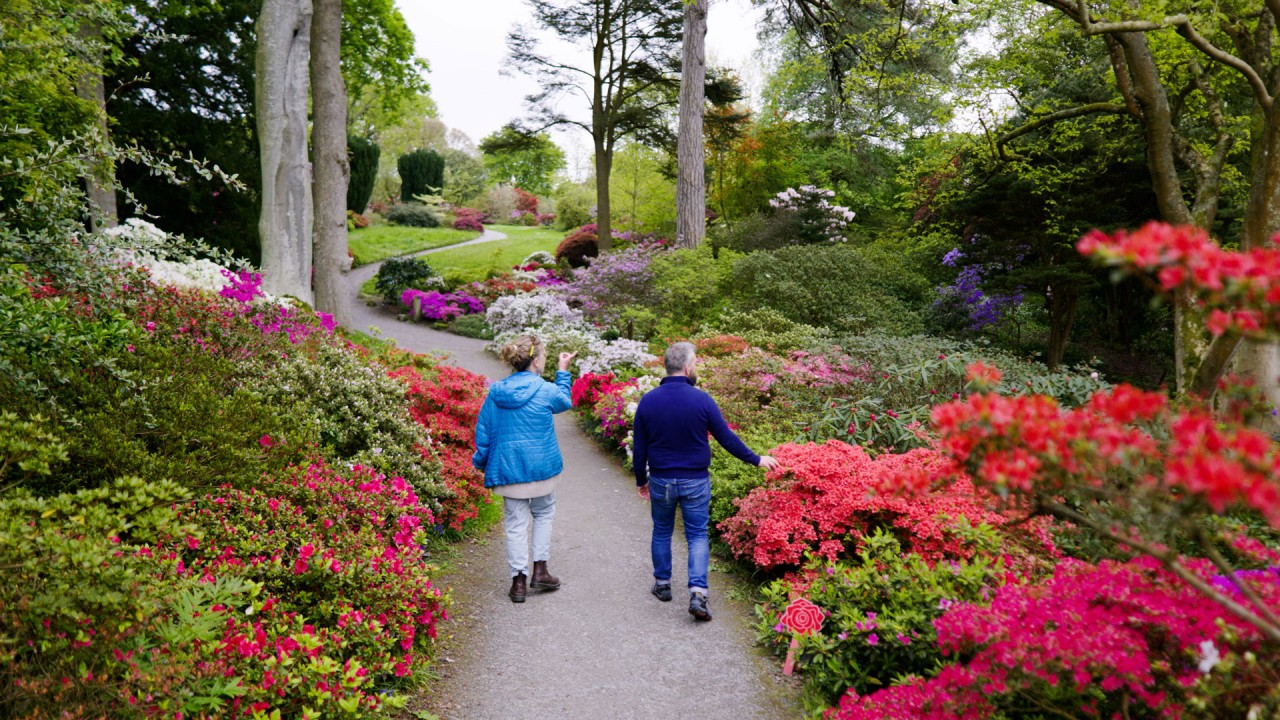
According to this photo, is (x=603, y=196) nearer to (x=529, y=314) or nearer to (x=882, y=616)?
(x=529, y=314)

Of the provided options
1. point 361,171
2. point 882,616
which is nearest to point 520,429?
point 882,616

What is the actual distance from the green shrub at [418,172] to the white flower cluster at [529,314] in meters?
25.5

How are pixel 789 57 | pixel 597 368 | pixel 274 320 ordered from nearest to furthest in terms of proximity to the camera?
pixel 274 320, pixel 597 368, pixel 789 57

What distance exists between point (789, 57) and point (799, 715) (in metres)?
26.1

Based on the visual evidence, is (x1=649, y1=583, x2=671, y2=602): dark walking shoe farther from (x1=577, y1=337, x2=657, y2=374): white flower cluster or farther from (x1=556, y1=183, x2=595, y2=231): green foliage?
(x1=556, y1=183, x2=595, y2=231): green foliage

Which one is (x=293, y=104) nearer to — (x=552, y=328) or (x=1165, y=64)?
(x=552, y=328)

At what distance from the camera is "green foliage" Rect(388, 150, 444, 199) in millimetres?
38594

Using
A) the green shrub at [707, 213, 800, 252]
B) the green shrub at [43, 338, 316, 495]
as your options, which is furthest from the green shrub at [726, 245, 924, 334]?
the green shrub at [43, 338, 316, 495]

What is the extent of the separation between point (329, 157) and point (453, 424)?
610 centimetres

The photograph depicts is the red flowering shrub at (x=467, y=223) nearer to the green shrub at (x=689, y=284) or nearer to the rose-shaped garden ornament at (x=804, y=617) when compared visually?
the green shrub at (x=689, y=284)

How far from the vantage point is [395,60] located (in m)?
16.6

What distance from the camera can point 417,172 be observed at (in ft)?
127

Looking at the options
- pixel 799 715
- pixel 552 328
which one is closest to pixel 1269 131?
pixel 799 715

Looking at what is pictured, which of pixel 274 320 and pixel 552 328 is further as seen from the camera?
pixel 552 328
